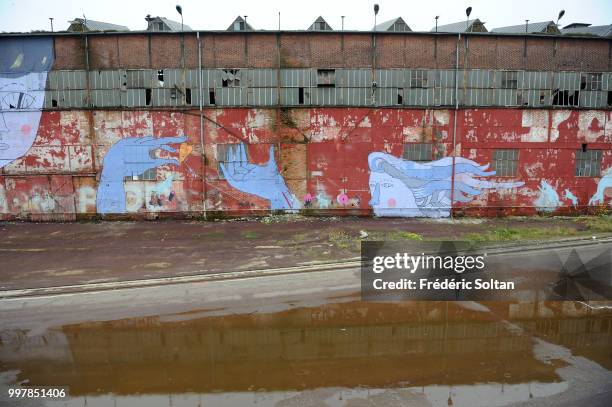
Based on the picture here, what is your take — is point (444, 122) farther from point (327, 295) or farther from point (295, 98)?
point (327, 295)

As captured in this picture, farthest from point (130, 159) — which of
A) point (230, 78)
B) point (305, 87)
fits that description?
point (305, 87)

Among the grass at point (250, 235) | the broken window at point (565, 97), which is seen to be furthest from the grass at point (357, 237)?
the broken window at point (565, 97)

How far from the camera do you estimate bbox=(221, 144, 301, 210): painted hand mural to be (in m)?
20.4

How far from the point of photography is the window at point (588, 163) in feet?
69.8

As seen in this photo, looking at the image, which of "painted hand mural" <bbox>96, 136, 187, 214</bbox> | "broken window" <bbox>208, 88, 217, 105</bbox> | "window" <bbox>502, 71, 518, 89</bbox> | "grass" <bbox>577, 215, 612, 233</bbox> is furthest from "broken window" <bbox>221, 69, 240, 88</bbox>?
"grass" <bbox>577, 215, 612, 233</bbox>

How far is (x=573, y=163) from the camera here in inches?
835

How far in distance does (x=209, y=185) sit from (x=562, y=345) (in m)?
16.0

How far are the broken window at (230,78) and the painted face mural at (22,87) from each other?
26.3ft

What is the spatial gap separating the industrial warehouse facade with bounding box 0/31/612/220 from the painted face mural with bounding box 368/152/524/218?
0.22 ft

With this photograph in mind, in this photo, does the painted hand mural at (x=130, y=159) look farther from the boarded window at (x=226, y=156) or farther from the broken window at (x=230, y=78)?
the broken window at (x=230, y=78)

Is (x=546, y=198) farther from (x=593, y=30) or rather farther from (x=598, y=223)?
(x=593, y=30)

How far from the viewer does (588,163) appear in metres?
21.3

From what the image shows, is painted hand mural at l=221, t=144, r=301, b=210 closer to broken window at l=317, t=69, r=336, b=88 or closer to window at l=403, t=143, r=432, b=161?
broken window at l=317, t=69, r=336, b=88

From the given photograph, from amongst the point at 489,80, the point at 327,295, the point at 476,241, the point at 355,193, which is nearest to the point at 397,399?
the point at 327,295
